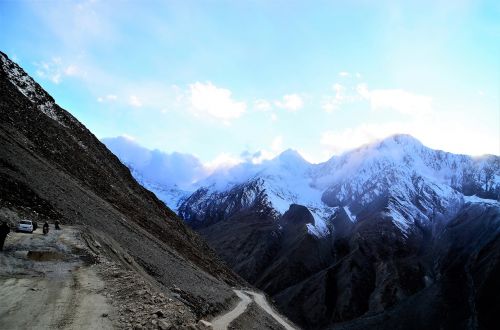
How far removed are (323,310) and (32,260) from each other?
138m

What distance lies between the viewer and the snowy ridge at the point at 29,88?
3024 inches

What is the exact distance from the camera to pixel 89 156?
7569cm

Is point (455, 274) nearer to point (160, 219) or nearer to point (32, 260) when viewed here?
point (160, 219)

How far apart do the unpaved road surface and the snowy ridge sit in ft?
176

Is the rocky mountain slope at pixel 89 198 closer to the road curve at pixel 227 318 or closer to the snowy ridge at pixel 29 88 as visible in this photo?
the snowy ridge at pixel 29 88

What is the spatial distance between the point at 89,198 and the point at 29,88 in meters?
33.5

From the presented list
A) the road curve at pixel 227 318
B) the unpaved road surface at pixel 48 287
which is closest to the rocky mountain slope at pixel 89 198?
the road curve at pixel 227 318

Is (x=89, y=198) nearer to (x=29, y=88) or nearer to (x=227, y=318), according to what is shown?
(x=227, y=318)

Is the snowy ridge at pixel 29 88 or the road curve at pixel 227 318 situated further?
the snowy ridge at pixel 29 88

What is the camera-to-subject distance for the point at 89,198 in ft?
186

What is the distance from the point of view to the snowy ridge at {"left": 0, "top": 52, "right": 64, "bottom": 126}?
76.8m

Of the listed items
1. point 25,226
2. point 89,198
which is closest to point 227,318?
point 25,226

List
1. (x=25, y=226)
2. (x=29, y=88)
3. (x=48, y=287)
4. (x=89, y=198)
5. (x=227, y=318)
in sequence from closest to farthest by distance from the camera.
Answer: (x=48, y=287) → (x=25, y=226) → (x=227, y=318) → (x=89, y=198) → (x=29, y=88)

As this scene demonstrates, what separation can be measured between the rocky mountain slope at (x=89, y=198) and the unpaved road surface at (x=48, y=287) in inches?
156
